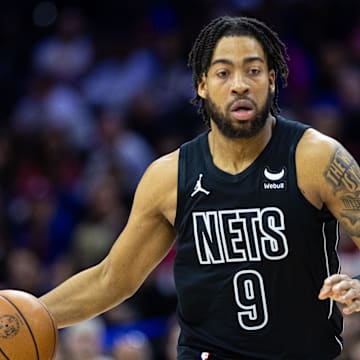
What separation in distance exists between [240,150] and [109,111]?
21.4 ft

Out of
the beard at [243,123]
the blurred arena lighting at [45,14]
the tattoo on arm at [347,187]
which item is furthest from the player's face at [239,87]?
the blurred arena lighting at [45,14]

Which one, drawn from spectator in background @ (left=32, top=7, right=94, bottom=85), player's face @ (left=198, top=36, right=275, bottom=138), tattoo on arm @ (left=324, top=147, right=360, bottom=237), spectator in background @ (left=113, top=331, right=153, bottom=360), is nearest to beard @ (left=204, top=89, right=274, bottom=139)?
player's face @ (left=198, top=36, right=275, bottom=138)

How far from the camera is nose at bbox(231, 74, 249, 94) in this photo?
4.59 m

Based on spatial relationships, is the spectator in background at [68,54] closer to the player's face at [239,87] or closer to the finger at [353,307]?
the player's face at [239,87]

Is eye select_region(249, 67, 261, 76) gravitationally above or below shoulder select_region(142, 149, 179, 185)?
above

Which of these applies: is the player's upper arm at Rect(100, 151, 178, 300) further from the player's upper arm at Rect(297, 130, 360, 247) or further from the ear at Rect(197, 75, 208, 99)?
the player's upper arm at Rect(297, 130, 360, 247)

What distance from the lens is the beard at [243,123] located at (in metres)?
4.66

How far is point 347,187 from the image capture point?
14.7 ft

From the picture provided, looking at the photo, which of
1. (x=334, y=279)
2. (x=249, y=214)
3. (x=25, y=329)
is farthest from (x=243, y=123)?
(x=25, y=329)

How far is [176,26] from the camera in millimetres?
11883

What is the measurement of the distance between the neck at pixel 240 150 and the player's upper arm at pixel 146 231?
240 millimetres

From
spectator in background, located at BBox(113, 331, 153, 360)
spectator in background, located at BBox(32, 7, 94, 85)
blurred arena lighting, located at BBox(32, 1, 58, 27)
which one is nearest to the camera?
spectator in background, located at BBox(113, 331, 153, 360)

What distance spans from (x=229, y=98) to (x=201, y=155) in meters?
0.37

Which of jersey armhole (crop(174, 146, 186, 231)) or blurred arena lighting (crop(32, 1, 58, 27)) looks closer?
jersey armhole (crop(174, 146, 186, 231))
